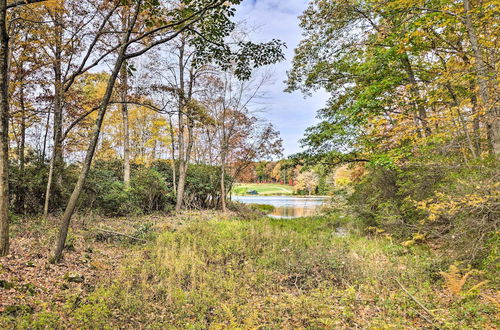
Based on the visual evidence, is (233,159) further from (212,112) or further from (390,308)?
(390,308)

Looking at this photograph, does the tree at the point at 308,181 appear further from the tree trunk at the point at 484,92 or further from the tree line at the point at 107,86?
the tree trunk at the point at 484,92

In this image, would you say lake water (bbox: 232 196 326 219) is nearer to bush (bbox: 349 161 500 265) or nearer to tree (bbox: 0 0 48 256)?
bush (bbox: 349 161 500 265)

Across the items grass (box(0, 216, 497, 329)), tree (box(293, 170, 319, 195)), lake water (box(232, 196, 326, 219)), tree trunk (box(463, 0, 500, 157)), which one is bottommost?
lake water (box(232, 196, 326, 219))

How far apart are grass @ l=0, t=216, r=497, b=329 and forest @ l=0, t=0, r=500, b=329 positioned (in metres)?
0.04

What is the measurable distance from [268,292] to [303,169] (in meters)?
6.90

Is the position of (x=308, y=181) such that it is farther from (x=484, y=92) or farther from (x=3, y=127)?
(x=3, y=127)

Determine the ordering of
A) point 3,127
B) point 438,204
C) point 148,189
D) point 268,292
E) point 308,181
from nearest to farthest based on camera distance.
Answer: point 3,127 < point 268,292 < point 438,204 < point 148,189 < point 308,181

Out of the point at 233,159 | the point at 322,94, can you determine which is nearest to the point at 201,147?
the point at 233,159

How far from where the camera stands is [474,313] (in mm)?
3699

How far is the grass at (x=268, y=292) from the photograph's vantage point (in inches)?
141

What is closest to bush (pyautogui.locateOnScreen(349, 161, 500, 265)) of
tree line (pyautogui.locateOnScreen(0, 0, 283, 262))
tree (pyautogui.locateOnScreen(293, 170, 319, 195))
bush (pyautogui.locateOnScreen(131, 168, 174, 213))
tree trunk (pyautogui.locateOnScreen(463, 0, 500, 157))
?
tree trunk (pyautogui.locateOnScreen(463, 0, 500, 157))

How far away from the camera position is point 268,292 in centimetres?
466

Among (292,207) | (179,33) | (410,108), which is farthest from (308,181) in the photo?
(179,33)

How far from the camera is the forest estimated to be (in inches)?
158
